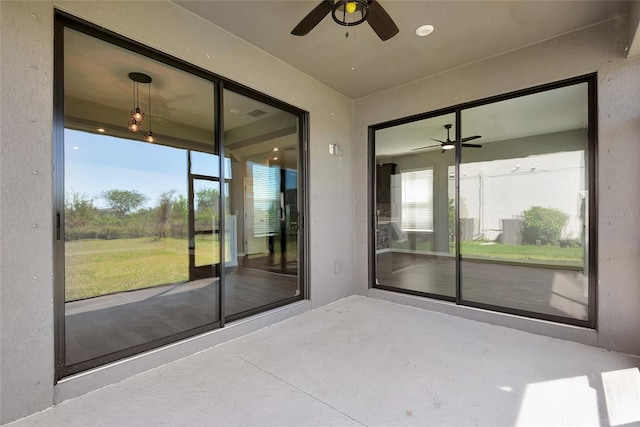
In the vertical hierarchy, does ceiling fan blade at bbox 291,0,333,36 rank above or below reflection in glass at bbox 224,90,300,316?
above

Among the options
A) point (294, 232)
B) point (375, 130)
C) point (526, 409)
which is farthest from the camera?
point (375, 130)

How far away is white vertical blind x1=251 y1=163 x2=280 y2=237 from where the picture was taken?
359 centimetres

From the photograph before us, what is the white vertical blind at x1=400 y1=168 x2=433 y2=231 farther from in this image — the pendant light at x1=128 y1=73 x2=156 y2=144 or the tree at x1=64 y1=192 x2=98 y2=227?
the tree at x1=64 y1=192 x2=98 y2=227

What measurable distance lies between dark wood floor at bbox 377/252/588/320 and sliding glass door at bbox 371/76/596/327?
0.02m

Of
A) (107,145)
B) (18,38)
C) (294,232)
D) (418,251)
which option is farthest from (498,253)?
(18,38)


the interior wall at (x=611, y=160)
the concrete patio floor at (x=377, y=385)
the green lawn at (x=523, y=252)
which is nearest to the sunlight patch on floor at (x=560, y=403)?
the concrete patio floor at (x=377, y=385)

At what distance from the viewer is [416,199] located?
4.96 meters

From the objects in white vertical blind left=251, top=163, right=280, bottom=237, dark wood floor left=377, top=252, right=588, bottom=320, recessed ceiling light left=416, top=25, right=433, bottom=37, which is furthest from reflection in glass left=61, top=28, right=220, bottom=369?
dark wood floor left=377, top=252, right=588, bottom=320

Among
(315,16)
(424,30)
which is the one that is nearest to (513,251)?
(424,30)

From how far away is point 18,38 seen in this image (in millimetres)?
1744

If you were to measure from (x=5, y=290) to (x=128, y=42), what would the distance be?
194cm

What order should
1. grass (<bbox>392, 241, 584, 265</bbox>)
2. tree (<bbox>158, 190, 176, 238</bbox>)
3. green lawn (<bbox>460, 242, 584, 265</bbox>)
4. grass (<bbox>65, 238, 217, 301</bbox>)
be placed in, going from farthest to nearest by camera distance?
grass (<bbox>392, 241, 584, 265</bbox>) < green lawn (<bbox>460, 242, 584, 265</bbox>) < tree (<bbox>158, 190, 176, 238</bbox>) < grass (<bbox>65, 238, 217, 301</bbox>)

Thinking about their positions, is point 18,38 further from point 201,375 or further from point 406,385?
point 406,385

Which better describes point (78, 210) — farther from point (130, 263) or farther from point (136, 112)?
point (136, 112)
